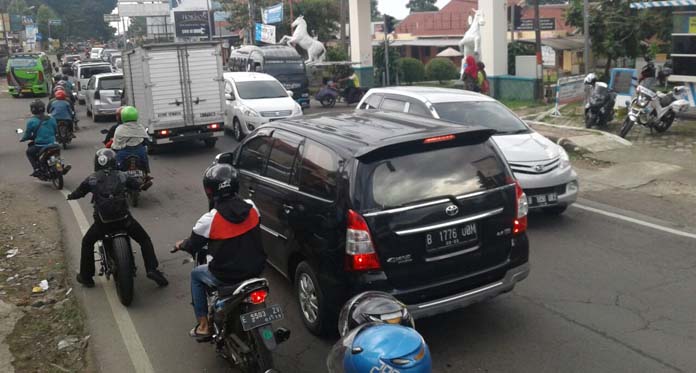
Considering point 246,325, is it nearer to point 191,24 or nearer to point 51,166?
point 51,166

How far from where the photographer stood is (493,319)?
19.6 ft

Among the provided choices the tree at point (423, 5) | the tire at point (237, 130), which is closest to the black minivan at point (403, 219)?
the tire at point (237, 130)

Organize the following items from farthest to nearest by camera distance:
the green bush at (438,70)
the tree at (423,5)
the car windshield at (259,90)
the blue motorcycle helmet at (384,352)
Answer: the tree at (423,5), the green bush at (438,70), the car windshield at (259,90), the blue motorcycle helmet at (384,352)

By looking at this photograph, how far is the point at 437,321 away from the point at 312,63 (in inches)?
1103

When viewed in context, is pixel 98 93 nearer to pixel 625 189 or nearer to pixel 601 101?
pixel 601 101

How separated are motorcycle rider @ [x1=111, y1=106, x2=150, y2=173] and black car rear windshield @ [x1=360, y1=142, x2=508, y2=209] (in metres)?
6.71

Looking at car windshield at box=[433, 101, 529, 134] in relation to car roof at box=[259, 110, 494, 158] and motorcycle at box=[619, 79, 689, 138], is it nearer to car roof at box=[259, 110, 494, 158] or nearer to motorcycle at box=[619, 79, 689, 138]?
Result: car roof at box=[259, 110, 494, 158]

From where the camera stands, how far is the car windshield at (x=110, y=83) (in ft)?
75.6

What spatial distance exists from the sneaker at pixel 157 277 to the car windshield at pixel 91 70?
25279 millimetres

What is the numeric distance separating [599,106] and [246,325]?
1287 centimetres

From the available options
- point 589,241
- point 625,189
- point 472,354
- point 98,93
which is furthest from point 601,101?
point 98,93

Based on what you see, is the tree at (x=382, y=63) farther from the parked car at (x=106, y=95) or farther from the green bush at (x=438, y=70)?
the parked car at (x=106, y=95)

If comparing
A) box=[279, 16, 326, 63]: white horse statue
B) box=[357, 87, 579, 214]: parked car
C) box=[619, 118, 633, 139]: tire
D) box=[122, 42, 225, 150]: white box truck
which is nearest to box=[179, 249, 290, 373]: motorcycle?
box=[357, 87, 579, 214]: parked car

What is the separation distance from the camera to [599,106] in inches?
602
